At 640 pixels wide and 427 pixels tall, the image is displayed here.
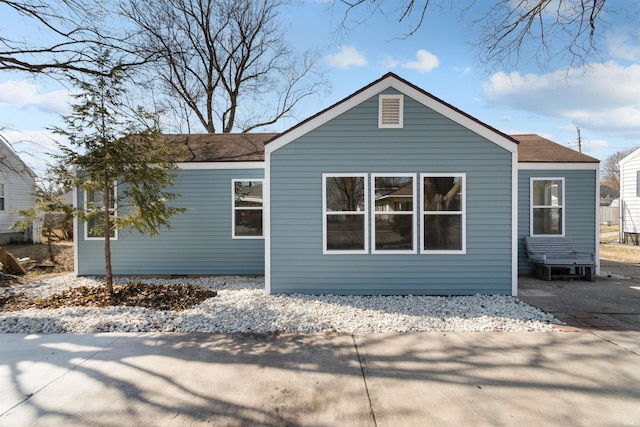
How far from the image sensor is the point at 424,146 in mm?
6793

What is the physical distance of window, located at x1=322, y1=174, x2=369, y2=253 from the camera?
6.88 metres

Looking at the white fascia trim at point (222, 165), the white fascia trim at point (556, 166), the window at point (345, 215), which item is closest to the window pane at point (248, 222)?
the white fascia trim at point (222, 165)

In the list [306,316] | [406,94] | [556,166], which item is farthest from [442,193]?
[556,166]

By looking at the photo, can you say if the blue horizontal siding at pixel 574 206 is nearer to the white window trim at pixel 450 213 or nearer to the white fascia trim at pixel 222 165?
the white window trim at pixel 450 213

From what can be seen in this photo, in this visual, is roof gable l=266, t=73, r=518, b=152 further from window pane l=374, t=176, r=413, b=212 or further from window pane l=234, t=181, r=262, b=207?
window pane l=234, t=181, r=262, b=207

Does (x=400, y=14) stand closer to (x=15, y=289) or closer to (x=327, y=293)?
(x=327, y=293)

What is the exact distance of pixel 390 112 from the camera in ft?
22.2

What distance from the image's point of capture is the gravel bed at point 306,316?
5.07m

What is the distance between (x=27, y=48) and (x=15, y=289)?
5729 mm

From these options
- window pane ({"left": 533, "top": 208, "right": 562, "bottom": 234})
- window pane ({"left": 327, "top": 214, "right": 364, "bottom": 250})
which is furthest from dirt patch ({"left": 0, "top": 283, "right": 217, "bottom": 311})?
window pane ({"left": 533, "top": 208, "right": 562, "bottom": 234})

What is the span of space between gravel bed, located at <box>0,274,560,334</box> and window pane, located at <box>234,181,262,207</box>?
292 cm

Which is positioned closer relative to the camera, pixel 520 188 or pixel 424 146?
pixel 424 146

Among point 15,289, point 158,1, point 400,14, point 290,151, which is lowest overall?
point 15,289

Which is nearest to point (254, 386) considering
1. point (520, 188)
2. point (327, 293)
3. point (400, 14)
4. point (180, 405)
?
point (180, 405)
